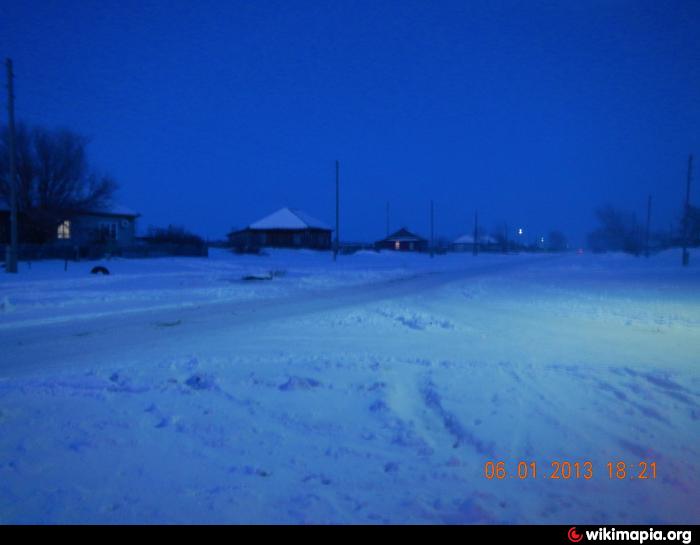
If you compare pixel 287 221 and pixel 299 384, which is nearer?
pixel 299 384

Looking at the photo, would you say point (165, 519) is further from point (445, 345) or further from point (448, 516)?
point (445, 345)

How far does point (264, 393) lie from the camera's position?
594cm

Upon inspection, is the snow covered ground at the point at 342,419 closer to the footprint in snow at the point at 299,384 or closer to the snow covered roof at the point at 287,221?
the footprint in snow at the point at 299,384

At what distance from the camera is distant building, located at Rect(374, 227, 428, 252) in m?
96.4

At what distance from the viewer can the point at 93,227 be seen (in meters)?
40.0

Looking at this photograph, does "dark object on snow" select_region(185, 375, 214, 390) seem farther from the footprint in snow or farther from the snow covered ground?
the footprint in snow

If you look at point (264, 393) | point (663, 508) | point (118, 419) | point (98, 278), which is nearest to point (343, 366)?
point (264, 393)

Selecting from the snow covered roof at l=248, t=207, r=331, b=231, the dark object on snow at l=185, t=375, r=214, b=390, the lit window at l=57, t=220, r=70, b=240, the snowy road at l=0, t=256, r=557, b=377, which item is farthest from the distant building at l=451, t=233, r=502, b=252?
the dark object on snow at l=185, t=375, r=214, b=390

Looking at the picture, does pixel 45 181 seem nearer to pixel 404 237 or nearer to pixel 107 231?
pixel 107 231

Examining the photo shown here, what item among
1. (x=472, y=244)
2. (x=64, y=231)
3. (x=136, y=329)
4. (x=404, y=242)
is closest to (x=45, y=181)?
(x=64, y=231)

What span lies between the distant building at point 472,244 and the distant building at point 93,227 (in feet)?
314
